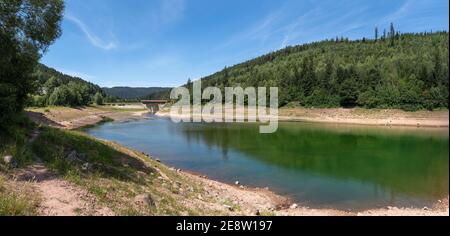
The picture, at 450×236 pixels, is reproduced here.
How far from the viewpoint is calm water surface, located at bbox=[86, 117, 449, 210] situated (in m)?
20.8

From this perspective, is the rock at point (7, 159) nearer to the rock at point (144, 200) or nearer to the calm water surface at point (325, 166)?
the rock at point (144, 200)

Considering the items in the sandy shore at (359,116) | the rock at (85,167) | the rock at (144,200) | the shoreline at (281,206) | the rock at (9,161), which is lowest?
the shoreline at (281,206)

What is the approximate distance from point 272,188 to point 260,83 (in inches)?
4135

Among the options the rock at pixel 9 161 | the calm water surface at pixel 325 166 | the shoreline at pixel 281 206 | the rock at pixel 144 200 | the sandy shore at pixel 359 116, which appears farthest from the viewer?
the sandy shore at pixel 359 116

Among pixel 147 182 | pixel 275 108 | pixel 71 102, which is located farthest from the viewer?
pixel 71 102

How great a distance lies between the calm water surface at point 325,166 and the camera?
20.8 meters

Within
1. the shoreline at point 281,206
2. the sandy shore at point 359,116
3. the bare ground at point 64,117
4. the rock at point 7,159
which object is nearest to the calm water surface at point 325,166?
the shoreline at point 281,206

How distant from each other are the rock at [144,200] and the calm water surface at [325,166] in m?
9.75

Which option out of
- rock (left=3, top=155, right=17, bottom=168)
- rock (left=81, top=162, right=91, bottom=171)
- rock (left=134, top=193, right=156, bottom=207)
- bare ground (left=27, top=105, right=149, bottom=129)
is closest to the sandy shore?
bare ground (left=27, top=105, right=149, bottom=129)

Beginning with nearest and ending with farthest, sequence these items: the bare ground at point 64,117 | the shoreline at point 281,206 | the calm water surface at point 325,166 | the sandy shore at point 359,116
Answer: the shoreline at point 281,206, the calm water surface at point 325,166, the bare ground at point 64,117, the sandy shore at point 359,116

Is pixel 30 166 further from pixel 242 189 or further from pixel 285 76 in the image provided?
pixel 285 76
